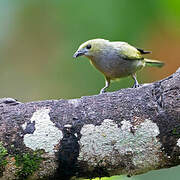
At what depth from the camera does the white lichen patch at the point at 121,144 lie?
9.64 feet

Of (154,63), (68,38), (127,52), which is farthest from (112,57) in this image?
(68,38)

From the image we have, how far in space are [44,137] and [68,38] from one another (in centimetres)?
519

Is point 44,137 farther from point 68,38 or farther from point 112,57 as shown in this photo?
point 68,38

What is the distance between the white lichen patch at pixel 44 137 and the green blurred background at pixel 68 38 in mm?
3330

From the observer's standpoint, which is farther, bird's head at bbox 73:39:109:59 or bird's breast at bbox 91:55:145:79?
bird's head at bbox 73:39:109:59

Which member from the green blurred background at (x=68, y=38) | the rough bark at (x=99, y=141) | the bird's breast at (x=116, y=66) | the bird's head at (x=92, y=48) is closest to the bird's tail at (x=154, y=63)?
the green blurred background at (x=68, y=38)

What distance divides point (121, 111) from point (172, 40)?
3858 millimetres

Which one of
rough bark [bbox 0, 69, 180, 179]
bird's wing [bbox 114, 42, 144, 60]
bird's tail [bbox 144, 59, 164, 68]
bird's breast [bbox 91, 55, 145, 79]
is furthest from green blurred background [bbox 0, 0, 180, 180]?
rough bark [bbox 0, 69, 180, 179]

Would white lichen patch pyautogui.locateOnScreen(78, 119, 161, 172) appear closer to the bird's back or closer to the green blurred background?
the bird's back

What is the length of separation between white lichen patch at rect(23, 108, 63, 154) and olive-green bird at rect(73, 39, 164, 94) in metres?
2.79

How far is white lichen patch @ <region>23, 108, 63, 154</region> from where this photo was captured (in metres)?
2.97

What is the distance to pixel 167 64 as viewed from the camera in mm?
6699

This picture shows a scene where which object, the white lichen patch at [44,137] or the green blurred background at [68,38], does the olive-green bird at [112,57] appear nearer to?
the green blurred background at [68,38]

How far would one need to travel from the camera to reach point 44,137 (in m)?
2.99
